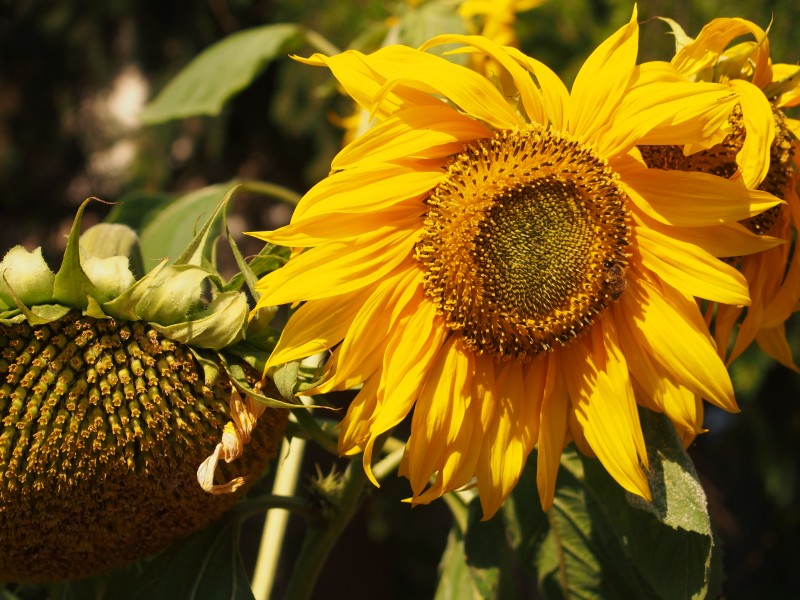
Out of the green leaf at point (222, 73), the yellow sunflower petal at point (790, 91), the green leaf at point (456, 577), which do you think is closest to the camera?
the yellow sunflower petal at point (790, 91)

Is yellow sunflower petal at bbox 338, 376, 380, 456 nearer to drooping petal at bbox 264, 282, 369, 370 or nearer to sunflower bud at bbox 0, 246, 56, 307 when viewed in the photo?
drooping petal at bbox 264, 282, 369, 370

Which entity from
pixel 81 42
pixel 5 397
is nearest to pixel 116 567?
pixel 5 397

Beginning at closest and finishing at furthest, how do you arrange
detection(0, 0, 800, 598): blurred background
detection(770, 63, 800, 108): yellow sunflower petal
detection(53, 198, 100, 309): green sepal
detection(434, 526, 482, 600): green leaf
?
detection(53, 198, 100, 309): green sepal < detection(770, 63, 800, 108): yellow sunflower petal < detection(434, 526, 482, 600): green leaf < detection(0, 0, 800, 598): blurred background

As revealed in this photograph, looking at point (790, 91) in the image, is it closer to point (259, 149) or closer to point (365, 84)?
point (365, 84)

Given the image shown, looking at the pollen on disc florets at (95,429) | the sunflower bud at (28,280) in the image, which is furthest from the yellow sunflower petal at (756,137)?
the sunflower bud at (28,280)

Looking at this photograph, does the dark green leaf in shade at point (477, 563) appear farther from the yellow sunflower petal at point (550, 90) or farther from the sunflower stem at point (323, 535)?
the yellow sunflower petal at point (550, 90)

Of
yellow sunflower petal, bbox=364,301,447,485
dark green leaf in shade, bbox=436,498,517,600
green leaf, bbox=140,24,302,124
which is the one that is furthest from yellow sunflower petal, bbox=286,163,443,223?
green leaf, bbox=140,24,302,124
